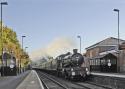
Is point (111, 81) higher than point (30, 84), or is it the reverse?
point (111, 81)

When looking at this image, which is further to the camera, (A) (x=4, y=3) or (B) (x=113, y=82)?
(A) (x=4, y=3)

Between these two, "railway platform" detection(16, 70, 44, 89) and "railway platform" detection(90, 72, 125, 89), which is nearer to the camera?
"railway platform" detection(90, 72, 125, 89)

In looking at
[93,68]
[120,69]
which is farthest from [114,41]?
[120,69]

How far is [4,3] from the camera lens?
56.3 meters

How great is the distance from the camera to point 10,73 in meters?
71.1

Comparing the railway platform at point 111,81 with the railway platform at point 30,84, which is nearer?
the railway platform at point 111,81

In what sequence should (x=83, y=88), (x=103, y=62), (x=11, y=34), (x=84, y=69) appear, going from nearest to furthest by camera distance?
(x=83, y=88), (x=84, y=69), (x=103, y=62), (x=11, y=34)

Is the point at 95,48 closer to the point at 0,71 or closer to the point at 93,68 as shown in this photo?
the point at 93,68

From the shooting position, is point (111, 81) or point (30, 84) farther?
point (30, 84)

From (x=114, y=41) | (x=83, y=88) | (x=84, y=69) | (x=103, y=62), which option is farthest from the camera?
(x=114, y=41)

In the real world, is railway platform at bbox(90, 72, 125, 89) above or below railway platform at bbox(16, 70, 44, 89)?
above

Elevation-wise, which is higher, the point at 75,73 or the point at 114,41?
the point at 114,41

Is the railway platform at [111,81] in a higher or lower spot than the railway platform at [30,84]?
higher

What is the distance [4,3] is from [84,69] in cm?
1731
